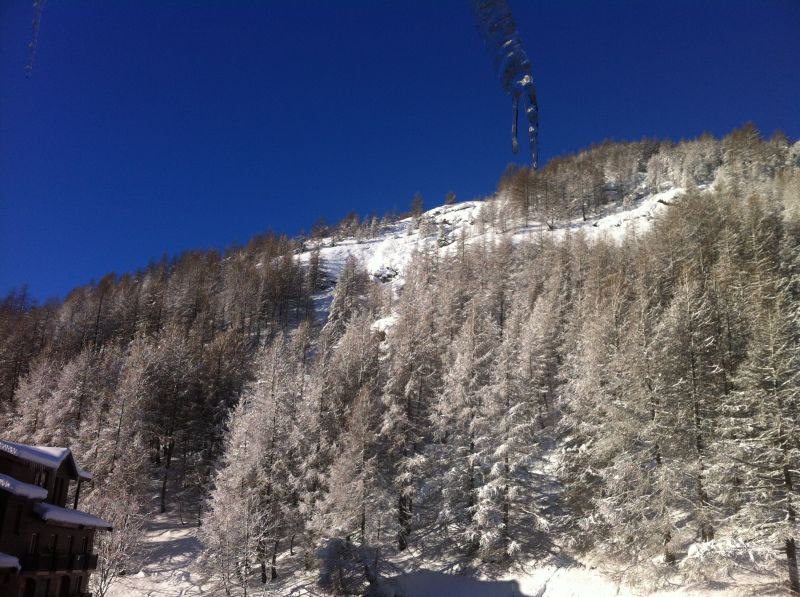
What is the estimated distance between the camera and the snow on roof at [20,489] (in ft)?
73.9

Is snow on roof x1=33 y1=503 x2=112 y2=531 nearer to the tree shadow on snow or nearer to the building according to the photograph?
the building

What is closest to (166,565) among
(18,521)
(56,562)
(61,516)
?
(56,562)

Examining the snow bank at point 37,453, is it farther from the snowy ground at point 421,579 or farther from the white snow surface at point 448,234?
the white snow surface at point 448,234

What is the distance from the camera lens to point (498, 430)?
114 ft

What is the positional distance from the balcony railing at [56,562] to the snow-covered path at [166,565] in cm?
766

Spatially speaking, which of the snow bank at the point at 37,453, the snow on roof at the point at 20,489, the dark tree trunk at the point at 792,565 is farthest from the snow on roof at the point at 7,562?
the dark tree trunk at the point at 792,565

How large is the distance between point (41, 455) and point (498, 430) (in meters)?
26.4

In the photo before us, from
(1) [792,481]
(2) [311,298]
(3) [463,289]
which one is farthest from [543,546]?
(2) [311,298]

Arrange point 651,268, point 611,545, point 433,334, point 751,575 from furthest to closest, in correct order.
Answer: point 651,268
point 433,334
point 611,545
point 751,575

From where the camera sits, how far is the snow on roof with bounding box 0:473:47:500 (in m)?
22.5

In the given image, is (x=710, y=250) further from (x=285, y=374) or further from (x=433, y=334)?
(x=285, y=374)

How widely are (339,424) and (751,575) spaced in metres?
25.5

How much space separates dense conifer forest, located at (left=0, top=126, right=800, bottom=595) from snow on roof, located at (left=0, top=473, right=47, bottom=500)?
11160mm

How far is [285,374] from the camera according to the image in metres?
44.3
